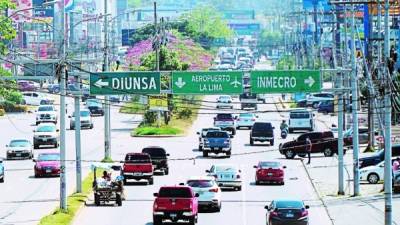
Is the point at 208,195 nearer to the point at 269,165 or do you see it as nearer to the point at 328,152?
the point at 269,165

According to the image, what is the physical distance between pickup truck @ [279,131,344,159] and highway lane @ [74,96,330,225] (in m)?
0.83

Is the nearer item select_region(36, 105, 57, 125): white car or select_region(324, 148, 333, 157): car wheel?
select_region(324, 148, 333, 157): car wheel

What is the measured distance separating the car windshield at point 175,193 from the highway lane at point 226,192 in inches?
54.5

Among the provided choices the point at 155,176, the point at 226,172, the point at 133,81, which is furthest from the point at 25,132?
the point at 133,81

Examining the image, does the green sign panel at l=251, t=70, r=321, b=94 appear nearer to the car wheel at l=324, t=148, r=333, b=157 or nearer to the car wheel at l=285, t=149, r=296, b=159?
the car wheel at l=285, t=149, r=296, b=159

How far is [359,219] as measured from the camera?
48.0 metres

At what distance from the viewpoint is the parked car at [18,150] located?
249ft

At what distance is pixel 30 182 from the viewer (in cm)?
6247

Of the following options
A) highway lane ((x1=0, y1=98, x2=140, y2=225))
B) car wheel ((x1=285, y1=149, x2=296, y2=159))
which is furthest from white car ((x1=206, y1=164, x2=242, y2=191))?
car wheel ((x1=285, y1=149, x2=296, y2=159))

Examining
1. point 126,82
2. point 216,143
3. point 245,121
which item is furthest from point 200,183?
point 245,121

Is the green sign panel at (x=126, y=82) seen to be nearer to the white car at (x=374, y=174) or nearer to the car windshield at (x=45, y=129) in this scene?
the white car at (x=374, y=174)

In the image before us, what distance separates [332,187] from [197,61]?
93433 mm

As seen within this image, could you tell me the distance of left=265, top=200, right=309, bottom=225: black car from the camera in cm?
4375

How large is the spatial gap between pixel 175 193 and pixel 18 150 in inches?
1226
